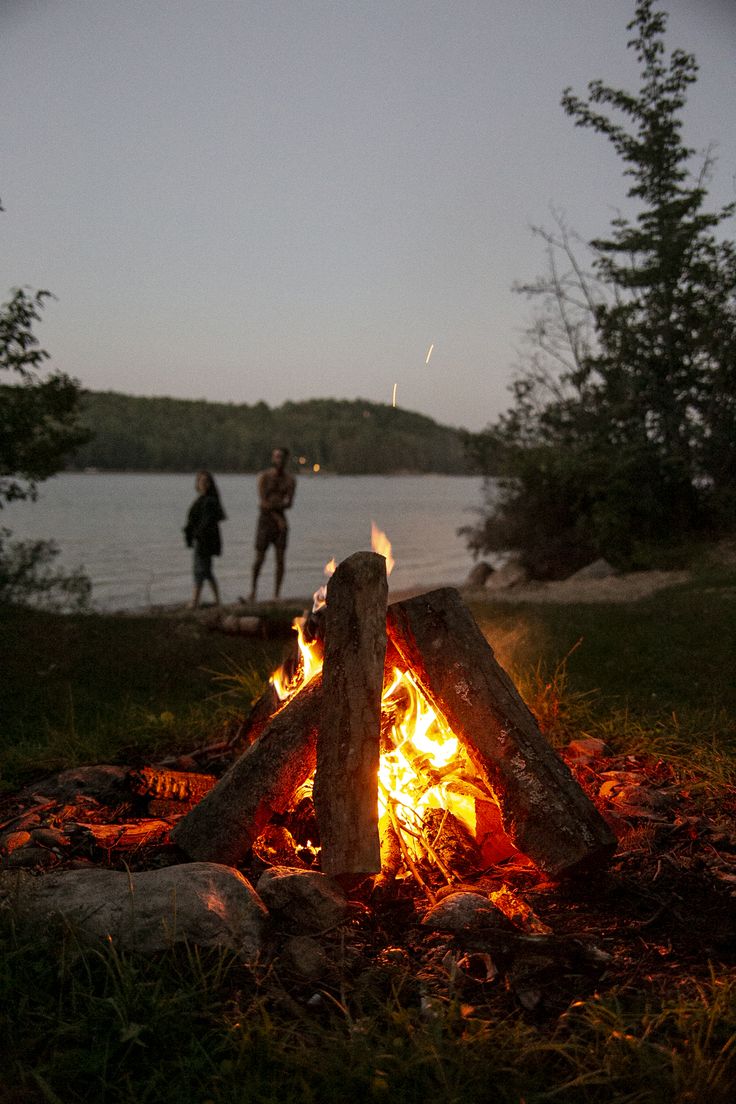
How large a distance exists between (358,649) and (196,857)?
42.5 inches

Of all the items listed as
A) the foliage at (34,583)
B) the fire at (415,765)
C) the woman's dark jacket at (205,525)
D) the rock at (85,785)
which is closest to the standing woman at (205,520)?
the woman's dark jacket at (205,525)

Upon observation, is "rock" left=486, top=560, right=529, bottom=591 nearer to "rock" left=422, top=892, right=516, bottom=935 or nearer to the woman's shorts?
the woman's shorts

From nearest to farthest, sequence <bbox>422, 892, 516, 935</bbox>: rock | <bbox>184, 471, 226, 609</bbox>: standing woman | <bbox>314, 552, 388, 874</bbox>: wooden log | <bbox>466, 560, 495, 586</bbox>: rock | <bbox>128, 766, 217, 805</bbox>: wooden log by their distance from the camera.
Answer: <bbox>422, 892, 516, 935</bbox>: rock, <bbox>314, 552, 388, 874</bbox>: wooden log, <bbox>128, 766, 217, 805</bbox>: wooden log, <bbox>184, 471, 226, 609</bbox>: standing woman, <bbox>466, 560, 495, 586</bbox>: rock

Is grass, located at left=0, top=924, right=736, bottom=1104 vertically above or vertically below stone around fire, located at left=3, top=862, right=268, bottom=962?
below

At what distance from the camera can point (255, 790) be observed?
11.4 ft

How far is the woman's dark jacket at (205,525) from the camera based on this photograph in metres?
13.1

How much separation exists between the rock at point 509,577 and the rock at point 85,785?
13.3m

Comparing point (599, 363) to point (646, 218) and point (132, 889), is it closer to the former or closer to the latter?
point (646, 218)

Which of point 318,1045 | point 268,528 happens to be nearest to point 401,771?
point 318,1045

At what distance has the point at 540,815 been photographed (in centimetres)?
325

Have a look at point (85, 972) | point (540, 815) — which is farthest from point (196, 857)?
point (540, 815)

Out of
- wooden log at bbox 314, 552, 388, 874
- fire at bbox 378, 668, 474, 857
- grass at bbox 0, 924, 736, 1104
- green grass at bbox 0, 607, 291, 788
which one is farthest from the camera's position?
green grass at bbox 0, 607, 291, 788

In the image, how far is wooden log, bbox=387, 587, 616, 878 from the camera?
321cm

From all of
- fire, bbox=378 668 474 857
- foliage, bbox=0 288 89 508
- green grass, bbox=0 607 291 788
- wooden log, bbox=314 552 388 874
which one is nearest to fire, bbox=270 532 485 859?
fire, bbox=378 668 474 857
